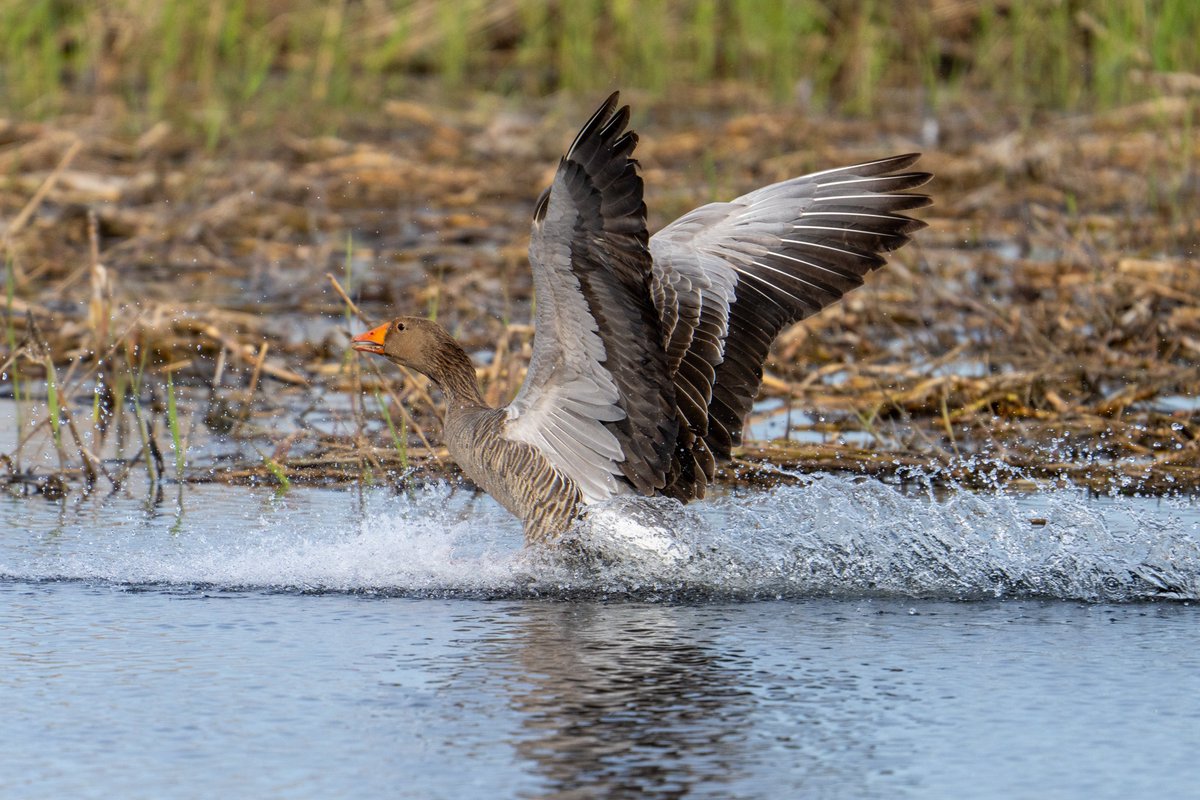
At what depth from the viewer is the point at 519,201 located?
13.9 metres

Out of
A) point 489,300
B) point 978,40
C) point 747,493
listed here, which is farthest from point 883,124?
point 747,493

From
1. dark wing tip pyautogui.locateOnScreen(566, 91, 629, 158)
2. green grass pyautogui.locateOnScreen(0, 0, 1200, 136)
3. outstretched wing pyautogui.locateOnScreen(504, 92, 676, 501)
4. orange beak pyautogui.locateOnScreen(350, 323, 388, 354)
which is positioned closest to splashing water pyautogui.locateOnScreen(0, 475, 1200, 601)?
outstretched wing pyautogui.locateOnScreen(504, 92, 676, 501)

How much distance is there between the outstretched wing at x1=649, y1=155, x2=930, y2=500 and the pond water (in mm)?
370

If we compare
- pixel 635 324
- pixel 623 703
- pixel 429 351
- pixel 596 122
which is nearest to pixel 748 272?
pixel 635 324

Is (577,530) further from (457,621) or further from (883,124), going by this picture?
(883,124)

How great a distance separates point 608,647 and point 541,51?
14326 mm

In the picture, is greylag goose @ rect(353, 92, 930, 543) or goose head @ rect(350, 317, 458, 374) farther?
goose head @ rect(350, 317, 458, 374)

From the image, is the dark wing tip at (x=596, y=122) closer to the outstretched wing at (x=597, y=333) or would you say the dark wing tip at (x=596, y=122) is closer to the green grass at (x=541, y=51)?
the outstretched wing at (x=597, y=333)

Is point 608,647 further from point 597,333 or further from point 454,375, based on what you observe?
point 454,375

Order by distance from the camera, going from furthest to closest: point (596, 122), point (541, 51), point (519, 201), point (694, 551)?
1. point (541, 51)
2. point (519, 201)
3. point (694, 551)
4. point (596, 122)

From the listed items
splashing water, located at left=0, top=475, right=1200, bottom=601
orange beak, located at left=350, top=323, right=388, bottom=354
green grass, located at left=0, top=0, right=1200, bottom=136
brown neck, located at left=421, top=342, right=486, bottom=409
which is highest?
green grass, located at left=0, top=0, right=1200, bottom=136

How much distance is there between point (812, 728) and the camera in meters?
4.44

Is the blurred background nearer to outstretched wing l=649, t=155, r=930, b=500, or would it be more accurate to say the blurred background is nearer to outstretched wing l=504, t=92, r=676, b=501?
outstretched wing l=649, t=155, r=930, b=500

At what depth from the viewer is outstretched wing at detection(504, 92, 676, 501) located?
5656mm
